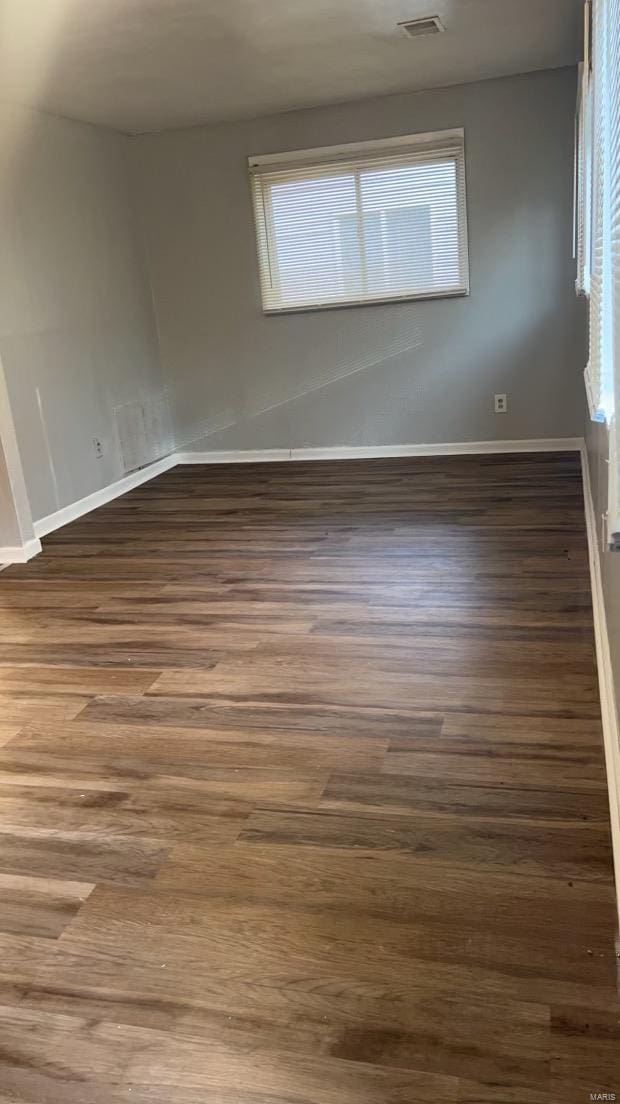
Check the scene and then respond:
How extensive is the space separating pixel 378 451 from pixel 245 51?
261cm

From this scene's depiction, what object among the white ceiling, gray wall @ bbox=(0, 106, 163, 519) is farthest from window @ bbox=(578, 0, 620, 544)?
gray wall @ bbox=(0, 106, 163, 519)

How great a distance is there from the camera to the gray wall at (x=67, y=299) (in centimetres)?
447

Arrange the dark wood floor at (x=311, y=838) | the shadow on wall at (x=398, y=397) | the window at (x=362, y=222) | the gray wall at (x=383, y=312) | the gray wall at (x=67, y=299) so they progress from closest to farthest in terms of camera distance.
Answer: the dark wood floor at (x=311, y=838)
the gray wall at (x=67, y=299)
the gray wall at (x=383, y=312)
the window at (x=362, y=222)
the shadow on wall at (x=398, y=397)

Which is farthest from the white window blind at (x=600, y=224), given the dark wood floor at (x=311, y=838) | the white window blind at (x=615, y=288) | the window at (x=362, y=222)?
the window at (x=362, y=222)

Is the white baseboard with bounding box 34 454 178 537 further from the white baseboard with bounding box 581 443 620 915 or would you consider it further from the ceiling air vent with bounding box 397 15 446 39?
the ceiling air vent with bounding box 397 15 446 39

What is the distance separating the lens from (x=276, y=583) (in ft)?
11.5

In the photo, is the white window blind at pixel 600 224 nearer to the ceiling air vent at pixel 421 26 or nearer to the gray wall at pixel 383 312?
the ceiling air vent at pixel 421 26

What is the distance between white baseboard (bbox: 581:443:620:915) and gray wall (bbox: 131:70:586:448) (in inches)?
85.4

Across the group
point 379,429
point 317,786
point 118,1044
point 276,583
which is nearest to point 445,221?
point 379,429

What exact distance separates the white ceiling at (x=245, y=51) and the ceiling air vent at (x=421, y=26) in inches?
2.2

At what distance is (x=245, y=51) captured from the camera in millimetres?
3934

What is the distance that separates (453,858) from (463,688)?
0.75m

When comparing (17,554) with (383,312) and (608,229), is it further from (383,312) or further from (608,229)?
(608,229)

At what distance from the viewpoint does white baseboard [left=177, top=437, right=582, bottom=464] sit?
217 inches
